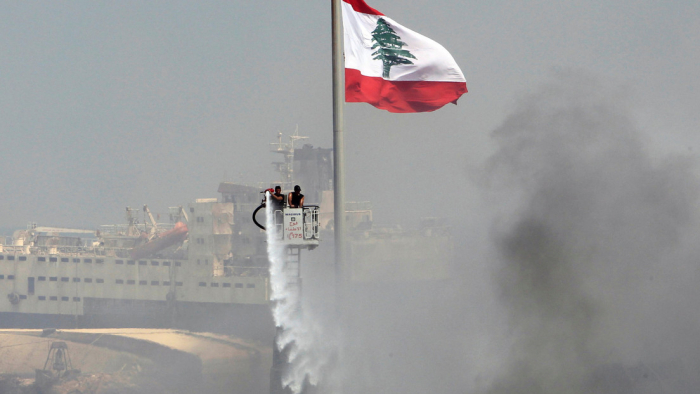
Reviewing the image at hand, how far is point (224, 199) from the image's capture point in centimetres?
8544

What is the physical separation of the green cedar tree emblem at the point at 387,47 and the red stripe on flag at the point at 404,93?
1.22ft

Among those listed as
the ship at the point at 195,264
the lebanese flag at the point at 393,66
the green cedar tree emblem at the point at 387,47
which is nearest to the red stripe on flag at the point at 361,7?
the lebanese flag at the point at 393,66

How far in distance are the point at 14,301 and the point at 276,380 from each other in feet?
338

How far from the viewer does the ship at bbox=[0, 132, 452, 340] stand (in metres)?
85.5

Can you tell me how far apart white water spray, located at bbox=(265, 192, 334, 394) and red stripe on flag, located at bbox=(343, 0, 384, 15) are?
19.2 ft

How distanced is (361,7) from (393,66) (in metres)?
1.45

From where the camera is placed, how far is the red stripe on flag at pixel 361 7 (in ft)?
40.9

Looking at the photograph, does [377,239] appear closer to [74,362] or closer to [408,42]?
[74,362]

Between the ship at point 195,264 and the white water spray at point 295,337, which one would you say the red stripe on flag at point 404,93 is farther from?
the ship at point 195,264

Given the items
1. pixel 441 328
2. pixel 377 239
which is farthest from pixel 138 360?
pixel 441 328

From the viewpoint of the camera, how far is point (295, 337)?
14.1m

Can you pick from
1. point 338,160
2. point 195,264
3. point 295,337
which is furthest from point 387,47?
point 195,264

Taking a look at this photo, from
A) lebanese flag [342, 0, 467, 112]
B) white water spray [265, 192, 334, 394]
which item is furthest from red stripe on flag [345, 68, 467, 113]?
white water spray [265, 192, 334, 394]

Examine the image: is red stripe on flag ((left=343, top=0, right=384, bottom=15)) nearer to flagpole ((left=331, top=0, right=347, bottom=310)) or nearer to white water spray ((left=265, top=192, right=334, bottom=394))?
flagpole ((left=331, top=0, right=347, bottom=310))
